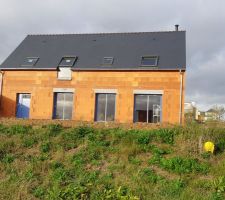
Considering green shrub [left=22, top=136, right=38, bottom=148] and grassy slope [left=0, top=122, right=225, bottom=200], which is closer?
grassy slope [left=0, top=122, right=225, bottom=200]

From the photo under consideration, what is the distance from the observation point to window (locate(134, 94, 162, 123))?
2328cm

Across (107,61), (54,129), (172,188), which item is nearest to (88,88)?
(107,61)

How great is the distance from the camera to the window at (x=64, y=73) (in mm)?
24781

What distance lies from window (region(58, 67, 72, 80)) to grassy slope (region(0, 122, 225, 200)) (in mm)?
9677

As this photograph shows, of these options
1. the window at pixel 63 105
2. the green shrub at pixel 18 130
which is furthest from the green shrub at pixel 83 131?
the window at pixel 63 105

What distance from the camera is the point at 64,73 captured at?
24.9 metres

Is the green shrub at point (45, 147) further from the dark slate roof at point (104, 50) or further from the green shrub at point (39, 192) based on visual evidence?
the dark slate roof at point (104, 50)

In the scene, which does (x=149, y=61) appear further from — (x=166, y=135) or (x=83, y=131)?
(x=166, y=135)

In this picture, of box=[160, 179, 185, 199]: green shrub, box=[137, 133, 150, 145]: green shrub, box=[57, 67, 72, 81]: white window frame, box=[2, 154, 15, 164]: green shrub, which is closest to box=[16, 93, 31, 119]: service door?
box=[57, 67, 72, 81]: white window frame

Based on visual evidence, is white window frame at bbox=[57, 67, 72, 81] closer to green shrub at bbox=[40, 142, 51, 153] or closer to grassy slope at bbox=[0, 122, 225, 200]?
grassy slope at bbox=[0, 122, 225, 200]

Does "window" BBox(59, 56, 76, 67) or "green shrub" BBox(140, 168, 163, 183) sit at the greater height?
"window" BBox(59, 56, 76, 67)

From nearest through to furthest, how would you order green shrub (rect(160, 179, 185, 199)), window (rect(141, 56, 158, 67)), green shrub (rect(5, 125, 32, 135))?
green shrub (rect(160, 179, 185, 199)) < green shrub (rect(5, 125, 32, 135)) < window (rect(141, 56, 158, 67))

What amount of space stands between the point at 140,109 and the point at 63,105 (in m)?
5.00

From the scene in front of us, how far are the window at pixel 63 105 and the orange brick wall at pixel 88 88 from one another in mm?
339
